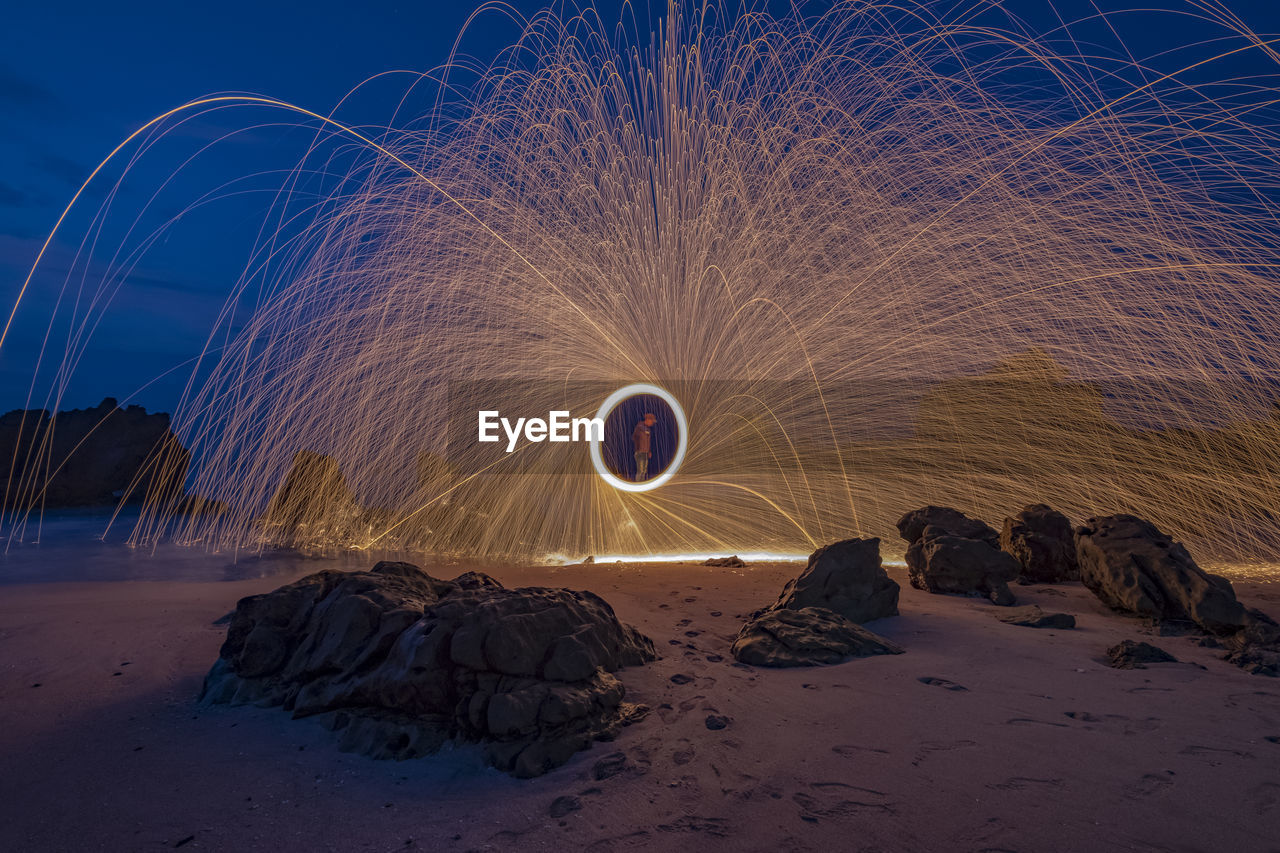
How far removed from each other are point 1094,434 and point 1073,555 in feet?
20.1

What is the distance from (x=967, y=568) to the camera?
6.39 meters

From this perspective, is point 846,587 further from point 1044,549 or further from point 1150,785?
point 1044,549

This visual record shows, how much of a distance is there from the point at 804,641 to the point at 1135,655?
2.15 metres

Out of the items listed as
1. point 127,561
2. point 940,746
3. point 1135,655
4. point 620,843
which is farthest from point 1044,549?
point 127,561

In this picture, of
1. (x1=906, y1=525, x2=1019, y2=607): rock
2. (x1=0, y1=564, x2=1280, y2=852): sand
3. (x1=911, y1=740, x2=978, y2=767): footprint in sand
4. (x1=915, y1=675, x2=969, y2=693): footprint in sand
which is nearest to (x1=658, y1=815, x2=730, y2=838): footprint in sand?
(x1=0, y1=564, x2=1280, y2=852): sand

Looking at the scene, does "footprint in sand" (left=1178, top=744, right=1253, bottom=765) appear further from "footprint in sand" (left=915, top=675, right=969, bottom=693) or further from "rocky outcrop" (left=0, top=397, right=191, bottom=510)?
"rocky outcrop" (left=0, top=397, right=191, bottom=510)

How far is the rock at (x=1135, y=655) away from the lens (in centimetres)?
424

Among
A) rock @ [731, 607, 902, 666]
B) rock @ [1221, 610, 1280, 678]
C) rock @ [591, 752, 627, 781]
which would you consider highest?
rock @ [1221, 610, 1280, 678]

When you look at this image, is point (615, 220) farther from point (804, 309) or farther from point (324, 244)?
point (324, 244)

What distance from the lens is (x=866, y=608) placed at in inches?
210

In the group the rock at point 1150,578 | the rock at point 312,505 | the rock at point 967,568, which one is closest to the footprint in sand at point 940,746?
the rock at point 1150,578

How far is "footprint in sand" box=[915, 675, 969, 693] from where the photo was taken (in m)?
3.81

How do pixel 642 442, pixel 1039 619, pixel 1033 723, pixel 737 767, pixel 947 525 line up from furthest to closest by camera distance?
pixel 642 442 < pixel 947 525 < pixel 1039 619 < pixel 1033 723 < pixel 737 767

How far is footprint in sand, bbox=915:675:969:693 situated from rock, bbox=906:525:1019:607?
269cm
